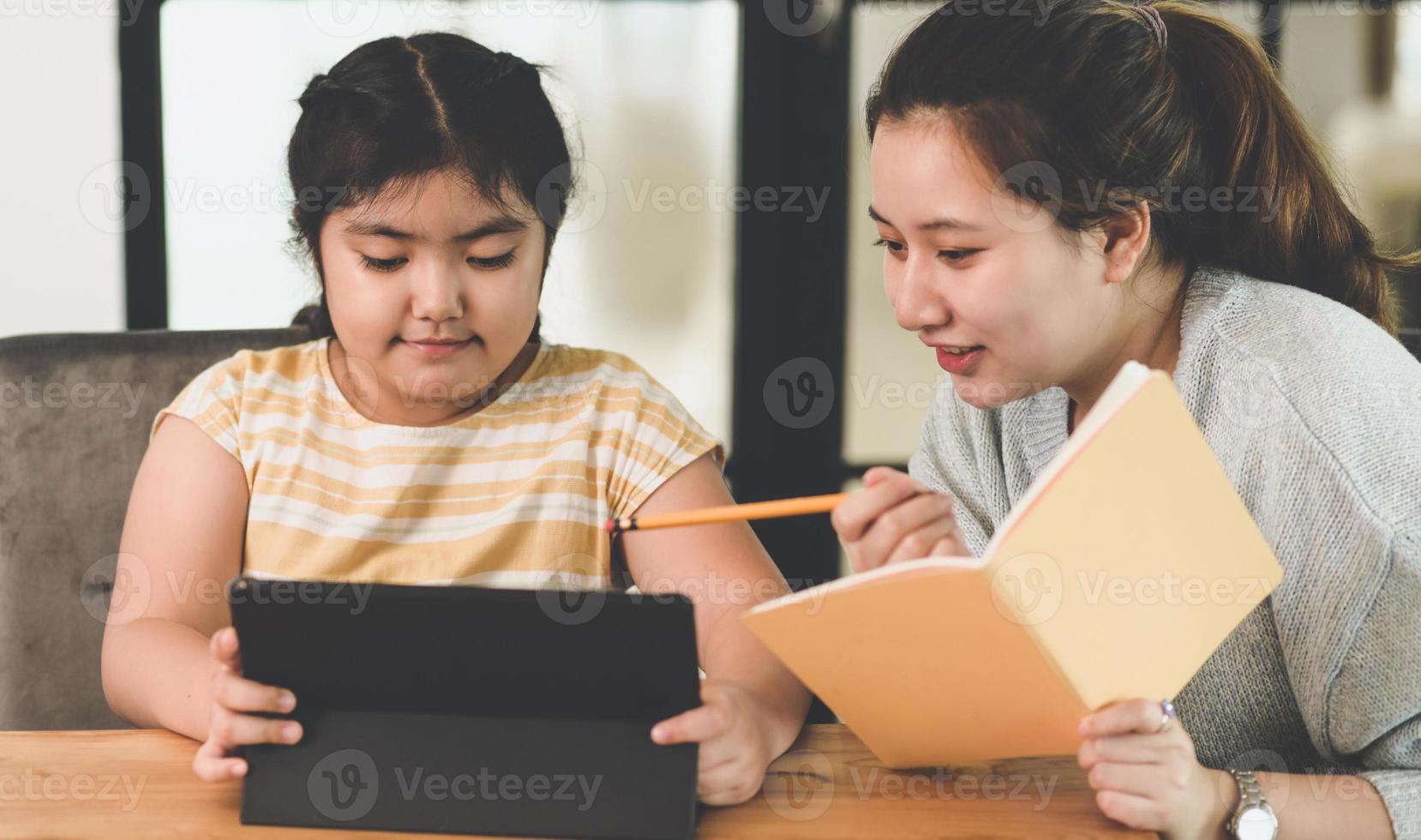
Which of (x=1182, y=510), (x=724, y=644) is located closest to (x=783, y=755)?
(x=724, y=644)

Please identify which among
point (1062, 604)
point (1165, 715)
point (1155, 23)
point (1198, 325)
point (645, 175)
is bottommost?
point (1165, 715)

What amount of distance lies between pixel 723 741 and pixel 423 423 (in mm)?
614

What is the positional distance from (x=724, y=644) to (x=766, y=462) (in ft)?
5.96

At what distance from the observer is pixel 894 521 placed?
966 millimetres

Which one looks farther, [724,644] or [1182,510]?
[724,644]

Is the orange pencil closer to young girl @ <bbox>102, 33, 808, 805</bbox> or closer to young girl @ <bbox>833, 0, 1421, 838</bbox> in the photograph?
young girl @ <bbox>833, 0, 1421, 838</bbox>

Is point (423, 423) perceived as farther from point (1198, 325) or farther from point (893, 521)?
point (1198, 325)

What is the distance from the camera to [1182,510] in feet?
2.68

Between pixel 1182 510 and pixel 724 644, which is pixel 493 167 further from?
pixel 1182 510

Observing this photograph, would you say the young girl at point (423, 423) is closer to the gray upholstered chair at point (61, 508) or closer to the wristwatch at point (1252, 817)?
the gray upholstered chair at point (61, 508)

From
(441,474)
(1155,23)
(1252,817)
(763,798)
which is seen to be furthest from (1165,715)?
(441,474)

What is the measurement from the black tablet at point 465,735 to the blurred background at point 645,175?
6.13 feet

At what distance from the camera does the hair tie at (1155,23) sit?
3.92 feet

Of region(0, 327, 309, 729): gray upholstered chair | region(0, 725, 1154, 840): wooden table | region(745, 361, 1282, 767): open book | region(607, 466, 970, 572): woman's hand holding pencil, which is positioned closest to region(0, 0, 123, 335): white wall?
region(0, 327, 309, 729): gray upholstered chair
